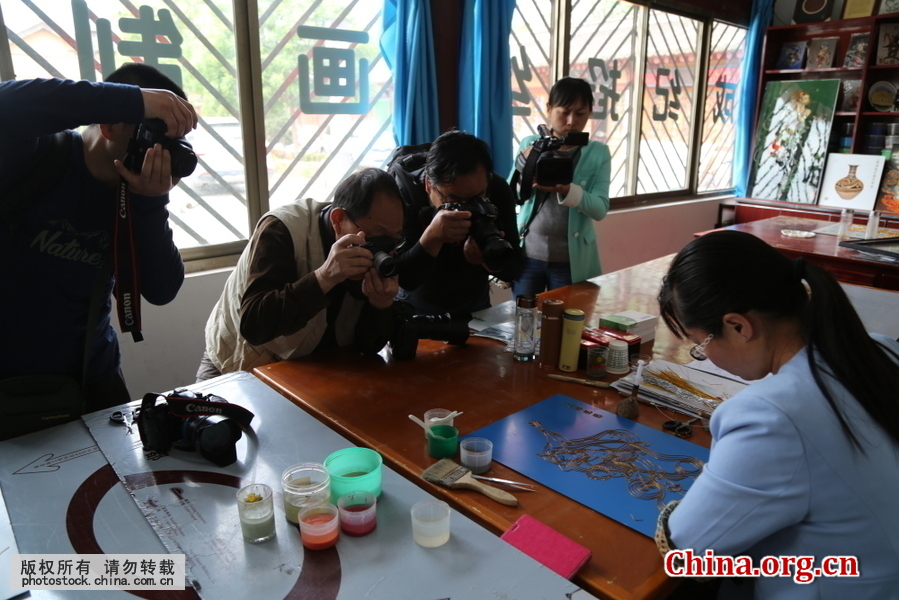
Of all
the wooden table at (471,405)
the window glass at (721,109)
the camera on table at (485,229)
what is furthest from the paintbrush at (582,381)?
the window glass at (721,109)

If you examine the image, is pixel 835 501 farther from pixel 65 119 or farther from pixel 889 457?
pixel 65 119

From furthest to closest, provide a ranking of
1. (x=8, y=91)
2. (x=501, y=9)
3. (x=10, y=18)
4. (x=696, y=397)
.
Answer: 1. (x=501, y=9)
2. (x=10, y=18)
3. (x=696, y=397)
4. (x=8, y=91)

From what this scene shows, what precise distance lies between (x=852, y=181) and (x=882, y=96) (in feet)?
2.25

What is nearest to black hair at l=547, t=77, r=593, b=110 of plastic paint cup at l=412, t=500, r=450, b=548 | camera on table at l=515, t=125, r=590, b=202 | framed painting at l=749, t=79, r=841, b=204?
camera on table at l=515, t=125, r=590, b=202

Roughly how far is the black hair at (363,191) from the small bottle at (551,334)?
481 millimetres

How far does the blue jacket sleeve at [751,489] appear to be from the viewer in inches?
30.7

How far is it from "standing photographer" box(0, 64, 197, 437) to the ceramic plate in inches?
213

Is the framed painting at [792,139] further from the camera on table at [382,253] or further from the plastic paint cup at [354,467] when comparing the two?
the plastic paint cup at [354,467]

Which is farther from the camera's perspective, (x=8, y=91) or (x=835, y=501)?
(x=8, y=91)

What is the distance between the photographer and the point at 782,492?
0.78 metres

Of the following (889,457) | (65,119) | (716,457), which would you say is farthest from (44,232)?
(889,457)

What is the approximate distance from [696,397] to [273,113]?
2287 mm

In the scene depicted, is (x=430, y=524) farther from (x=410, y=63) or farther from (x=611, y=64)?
(x=611, y=64)

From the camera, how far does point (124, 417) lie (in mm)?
1209
